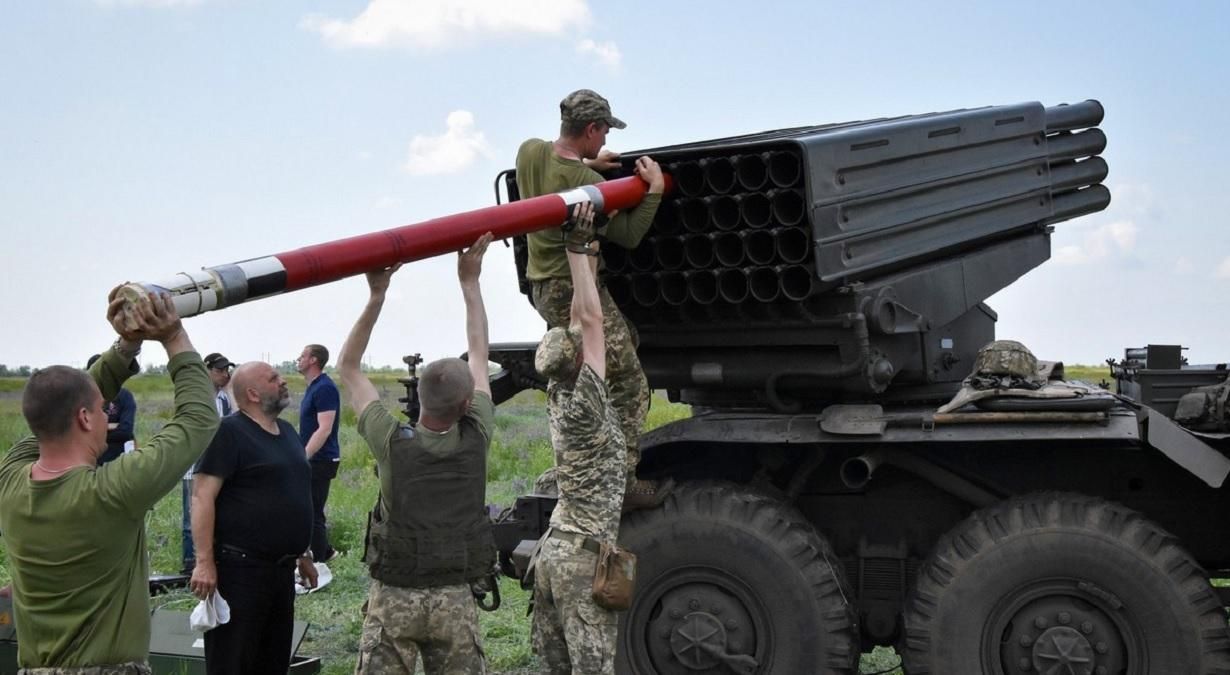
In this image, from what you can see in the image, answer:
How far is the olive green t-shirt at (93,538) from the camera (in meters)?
4.16

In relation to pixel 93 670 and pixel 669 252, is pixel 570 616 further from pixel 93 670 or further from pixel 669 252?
pixel 93 670

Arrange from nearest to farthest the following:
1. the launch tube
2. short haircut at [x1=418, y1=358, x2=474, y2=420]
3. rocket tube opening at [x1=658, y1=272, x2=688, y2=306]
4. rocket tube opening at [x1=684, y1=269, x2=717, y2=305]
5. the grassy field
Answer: the launch tube → short haircut at [x1=418, y1=358, x2=474, y2=420] → rocket tube opening at [x1=684, y1=269, x2=717, y2=305] → rocket tube opening at [x1=658, y1=272, x2=688, y2=306] → the grassy field

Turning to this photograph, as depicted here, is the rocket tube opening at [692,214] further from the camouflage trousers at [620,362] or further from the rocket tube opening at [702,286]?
the camouflage trousers at [620,362]

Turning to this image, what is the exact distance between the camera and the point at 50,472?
13.9 ft

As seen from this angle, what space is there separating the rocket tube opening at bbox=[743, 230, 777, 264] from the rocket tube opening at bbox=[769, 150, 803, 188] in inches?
10.5

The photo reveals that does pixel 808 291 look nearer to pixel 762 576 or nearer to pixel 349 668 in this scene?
pixel 762 576

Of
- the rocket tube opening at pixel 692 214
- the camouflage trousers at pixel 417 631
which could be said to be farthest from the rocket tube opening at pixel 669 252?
the camouflage trousers at pixel 417 631

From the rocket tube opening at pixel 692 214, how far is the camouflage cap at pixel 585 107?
57 cm

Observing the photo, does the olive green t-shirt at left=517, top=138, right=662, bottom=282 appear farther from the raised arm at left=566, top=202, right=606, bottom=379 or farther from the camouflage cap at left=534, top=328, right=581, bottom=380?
the camouflage cap at left=534, top=328, right=581, bottom=380

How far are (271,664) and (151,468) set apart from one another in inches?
93.7

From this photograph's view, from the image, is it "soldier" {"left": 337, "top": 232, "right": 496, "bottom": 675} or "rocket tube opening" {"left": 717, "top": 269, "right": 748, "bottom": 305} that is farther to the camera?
"rocket tube opening" {"left": 717, "top": 269, "right": 748, "bottom": 305}

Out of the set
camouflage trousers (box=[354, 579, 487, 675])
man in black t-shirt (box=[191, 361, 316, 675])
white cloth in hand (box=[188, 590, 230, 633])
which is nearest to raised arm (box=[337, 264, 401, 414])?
camouflage trousers (box=[354, 579, 487, 675])

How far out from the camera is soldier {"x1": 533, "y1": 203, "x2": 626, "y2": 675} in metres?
5.79

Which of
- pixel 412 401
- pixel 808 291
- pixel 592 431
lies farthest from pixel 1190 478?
pixel 412 401
